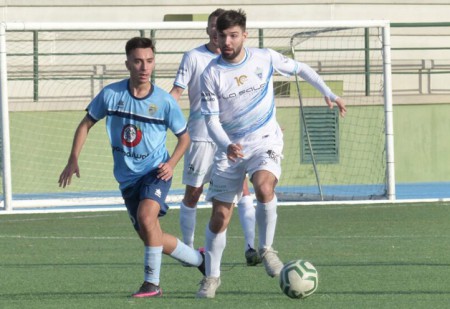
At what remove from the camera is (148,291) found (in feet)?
26.4

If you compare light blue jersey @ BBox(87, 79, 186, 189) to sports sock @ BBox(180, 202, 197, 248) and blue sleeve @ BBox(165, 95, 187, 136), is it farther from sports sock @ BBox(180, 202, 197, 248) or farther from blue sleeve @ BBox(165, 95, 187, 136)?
sports sock @ BBox(180, 202, 197, 248)

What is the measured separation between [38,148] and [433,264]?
11.2 m

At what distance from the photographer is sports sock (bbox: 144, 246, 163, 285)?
8.09 m

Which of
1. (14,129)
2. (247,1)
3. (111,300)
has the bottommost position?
(111,300)

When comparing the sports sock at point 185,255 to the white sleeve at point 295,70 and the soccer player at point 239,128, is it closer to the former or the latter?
the soccer player at point 239,128

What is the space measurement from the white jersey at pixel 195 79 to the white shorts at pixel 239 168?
1.80 meters

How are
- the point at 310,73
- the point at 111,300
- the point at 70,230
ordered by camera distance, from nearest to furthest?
1. the point at 111,300
2. the point at 310,73
3. the point at 70,230

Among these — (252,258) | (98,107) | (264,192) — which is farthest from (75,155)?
(252,258)

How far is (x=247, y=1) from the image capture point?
2912 centimetres

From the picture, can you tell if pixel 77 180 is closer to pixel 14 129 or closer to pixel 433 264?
pixel 14 129

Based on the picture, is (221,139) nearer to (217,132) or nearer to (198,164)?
(217,132)

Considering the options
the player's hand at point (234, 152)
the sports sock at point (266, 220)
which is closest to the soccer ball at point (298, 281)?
the player's hand at point (234, 152)

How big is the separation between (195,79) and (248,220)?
1.32 metres

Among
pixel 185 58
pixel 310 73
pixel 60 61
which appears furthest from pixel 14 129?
pixel 310 73
